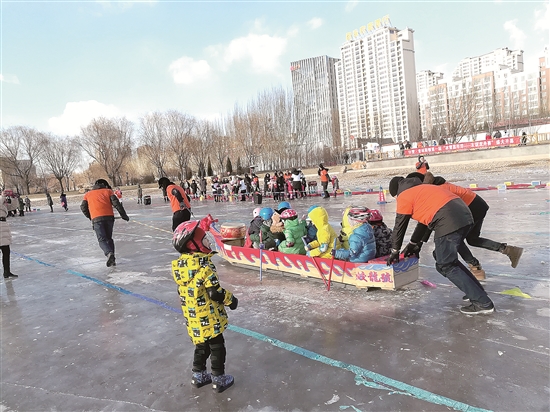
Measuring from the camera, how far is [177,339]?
168 inches

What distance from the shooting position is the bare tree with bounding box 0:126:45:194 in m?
52.9

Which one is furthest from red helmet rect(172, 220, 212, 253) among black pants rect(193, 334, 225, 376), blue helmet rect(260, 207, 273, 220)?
blue helmet rect(260, 207, 273, 220)

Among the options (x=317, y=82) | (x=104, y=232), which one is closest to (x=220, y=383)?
(x=104, y=232)

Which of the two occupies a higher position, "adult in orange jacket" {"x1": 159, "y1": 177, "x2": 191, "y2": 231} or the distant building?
the distant building

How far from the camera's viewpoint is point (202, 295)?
306 centimetres

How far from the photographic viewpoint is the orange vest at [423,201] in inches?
168

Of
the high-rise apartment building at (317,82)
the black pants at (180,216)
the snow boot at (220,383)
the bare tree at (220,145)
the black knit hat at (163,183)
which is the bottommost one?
the snow boot at (220,383)

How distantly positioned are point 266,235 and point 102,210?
11.6 ft

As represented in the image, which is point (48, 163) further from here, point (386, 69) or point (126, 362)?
point (386, 69)

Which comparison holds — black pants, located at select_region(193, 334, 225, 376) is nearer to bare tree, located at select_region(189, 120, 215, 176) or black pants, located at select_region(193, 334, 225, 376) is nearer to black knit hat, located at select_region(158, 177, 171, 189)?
black knit hat, located at select_region(158, 177, 171, 189)

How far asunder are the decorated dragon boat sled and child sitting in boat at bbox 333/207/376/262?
0.12 metres

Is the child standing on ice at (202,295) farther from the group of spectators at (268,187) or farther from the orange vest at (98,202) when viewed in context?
the group of spectators at (268,187)

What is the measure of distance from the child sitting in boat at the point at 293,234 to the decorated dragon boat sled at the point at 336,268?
0.14m

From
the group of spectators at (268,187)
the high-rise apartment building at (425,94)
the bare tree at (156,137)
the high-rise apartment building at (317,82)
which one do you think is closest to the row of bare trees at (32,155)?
the bare tree at (156,137)
